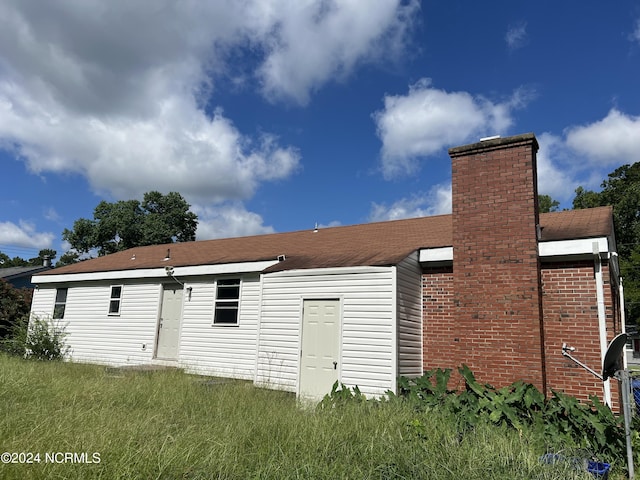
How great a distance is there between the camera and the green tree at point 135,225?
37.4 m

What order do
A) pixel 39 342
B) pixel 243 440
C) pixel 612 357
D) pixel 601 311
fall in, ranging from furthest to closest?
pixel 39 342 < pixel 601 311 < pixel 612 357 < pixel 243 440

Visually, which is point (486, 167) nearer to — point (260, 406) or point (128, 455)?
point (260, 406)

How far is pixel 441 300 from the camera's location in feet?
30.6

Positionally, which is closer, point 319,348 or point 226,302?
point 319,348

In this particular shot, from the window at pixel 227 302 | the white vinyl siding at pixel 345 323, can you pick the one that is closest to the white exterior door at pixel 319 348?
the white vinyl siding at pixel 345 323

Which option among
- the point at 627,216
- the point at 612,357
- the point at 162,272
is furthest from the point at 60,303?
the point at 627,216

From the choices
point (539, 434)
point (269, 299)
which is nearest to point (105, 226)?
point (269, 299)

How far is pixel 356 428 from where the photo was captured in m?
5.46

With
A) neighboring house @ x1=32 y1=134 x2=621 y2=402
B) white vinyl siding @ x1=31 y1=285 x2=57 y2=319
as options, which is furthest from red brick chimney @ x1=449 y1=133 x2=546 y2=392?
white vinyl siding @ x1=31 y1=285 x2=57 y2=319

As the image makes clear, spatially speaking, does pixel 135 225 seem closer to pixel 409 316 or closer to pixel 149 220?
pixel 149 220

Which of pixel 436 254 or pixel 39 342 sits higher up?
pixel 436 254

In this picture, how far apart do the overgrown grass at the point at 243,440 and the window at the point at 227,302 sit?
4969 mm

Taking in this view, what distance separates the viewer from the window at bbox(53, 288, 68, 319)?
16.5 meters

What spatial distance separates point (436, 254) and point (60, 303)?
1447cm
